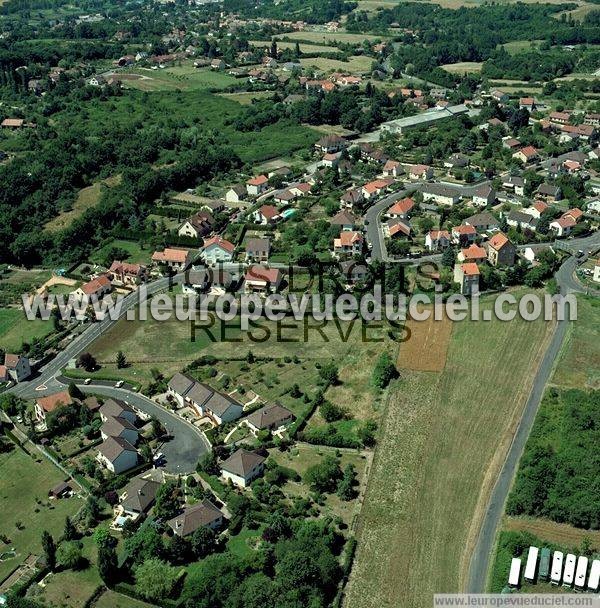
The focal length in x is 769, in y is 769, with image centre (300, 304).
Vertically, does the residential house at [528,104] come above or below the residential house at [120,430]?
above

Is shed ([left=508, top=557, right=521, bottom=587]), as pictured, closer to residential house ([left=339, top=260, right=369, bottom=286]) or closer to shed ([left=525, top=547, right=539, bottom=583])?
shed ([left=525, top=547, right=539, bottom=583])

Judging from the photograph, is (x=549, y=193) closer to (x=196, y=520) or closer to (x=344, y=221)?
(x=344, y=221)

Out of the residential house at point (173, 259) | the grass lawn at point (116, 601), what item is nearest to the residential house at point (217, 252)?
the residential house at point (173, 259)

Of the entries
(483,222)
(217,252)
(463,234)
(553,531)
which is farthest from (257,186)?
(553,531)

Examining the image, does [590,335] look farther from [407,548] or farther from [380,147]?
[380,147]

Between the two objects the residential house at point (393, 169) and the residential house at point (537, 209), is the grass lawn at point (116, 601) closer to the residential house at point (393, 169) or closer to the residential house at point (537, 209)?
the residential house at point (537, 209)

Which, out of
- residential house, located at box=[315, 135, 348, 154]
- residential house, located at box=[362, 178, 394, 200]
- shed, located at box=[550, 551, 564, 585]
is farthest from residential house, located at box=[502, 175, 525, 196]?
shed, located at box=[550, 551, 564, 585]

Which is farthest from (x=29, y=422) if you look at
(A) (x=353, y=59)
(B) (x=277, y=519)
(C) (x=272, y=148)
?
(A) (x=353, y=59)
